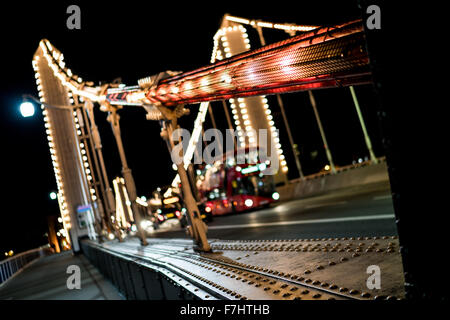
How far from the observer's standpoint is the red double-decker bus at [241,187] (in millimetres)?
24406

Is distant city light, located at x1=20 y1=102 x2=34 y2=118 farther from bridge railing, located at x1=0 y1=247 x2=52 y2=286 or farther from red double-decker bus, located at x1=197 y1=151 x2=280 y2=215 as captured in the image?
red double-decker bus, located at x1=197 y1=151 x2=280 y2=215

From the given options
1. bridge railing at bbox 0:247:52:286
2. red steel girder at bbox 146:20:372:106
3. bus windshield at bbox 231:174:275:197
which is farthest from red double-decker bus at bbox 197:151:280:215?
red steel girder at bbox 146:20:372:106

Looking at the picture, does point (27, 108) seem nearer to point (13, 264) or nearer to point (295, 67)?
point (13, 264)

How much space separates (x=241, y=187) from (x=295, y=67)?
2184 cm

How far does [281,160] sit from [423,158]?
2610cm

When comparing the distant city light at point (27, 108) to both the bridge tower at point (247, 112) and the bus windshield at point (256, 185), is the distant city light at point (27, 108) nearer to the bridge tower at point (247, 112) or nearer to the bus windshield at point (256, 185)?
the bus windshield at point (256, 185)

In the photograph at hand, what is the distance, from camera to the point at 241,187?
977 inches

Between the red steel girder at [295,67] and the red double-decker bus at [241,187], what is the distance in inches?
765

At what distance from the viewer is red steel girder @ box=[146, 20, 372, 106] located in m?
2.55

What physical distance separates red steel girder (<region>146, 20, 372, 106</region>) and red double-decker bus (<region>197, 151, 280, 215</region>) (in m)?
19.4

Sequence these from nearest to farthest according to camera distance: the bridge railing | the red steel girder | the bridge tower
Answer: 1. the red steel girder
2. the bridge railing
3. the bridge tower
